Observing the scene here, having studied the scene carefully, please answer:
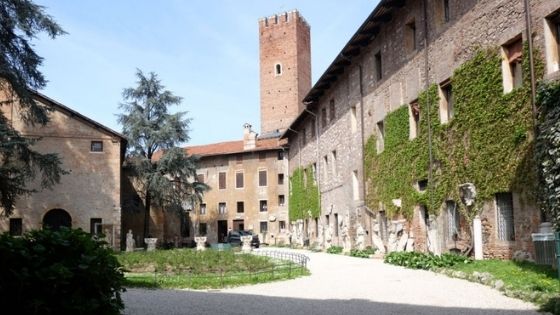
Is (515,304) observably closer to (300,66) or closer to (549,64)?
(549,64)

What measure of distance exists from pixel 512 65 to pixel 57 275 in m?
12.3

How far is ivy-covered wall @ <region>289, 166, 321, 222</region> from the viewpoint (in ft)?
Answer: 110

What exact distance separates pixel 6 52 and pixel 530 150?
20087 mm

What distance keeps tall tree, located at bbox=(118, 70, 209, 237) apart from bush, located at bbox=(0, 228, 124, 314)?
29.4m

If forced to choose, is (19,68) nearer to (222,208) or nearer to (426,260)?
(426,260)

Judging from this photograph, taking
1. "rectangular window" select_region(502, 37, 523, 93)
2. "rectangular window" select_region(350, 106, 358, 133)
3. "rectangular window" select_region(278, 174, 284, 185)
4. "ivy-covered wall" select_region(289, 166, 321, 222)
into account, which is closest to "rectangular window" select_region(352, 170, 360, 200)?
"rectangular window" select_region(350, 106, 358, 133)

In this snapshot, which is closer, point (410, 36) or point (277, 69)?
point (410, 36)

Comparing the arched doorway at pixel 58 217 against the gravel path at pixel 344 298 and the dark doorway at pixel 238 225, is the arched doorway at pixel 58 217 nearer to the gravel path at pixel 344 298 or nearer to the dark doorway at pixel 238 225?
the dark doorway at pixel 238 225

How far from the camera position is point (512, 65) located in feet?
46.1

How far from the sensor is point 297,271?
15.3 m

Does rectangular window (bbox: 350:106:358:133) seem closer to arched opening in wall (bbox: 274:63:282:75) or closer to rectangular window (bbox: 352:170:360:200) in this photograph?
rectangular window (bbox: 352:170:360:200)

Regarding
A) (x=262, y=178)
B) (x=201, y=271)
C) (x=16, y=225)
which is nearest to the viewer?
(x=201, y=271)

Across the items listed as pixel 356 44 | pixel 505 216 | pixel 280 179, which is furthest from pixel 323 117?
pixel 505 216

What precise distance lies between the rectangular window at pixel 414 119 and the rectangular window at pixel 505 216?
555 centimetres
